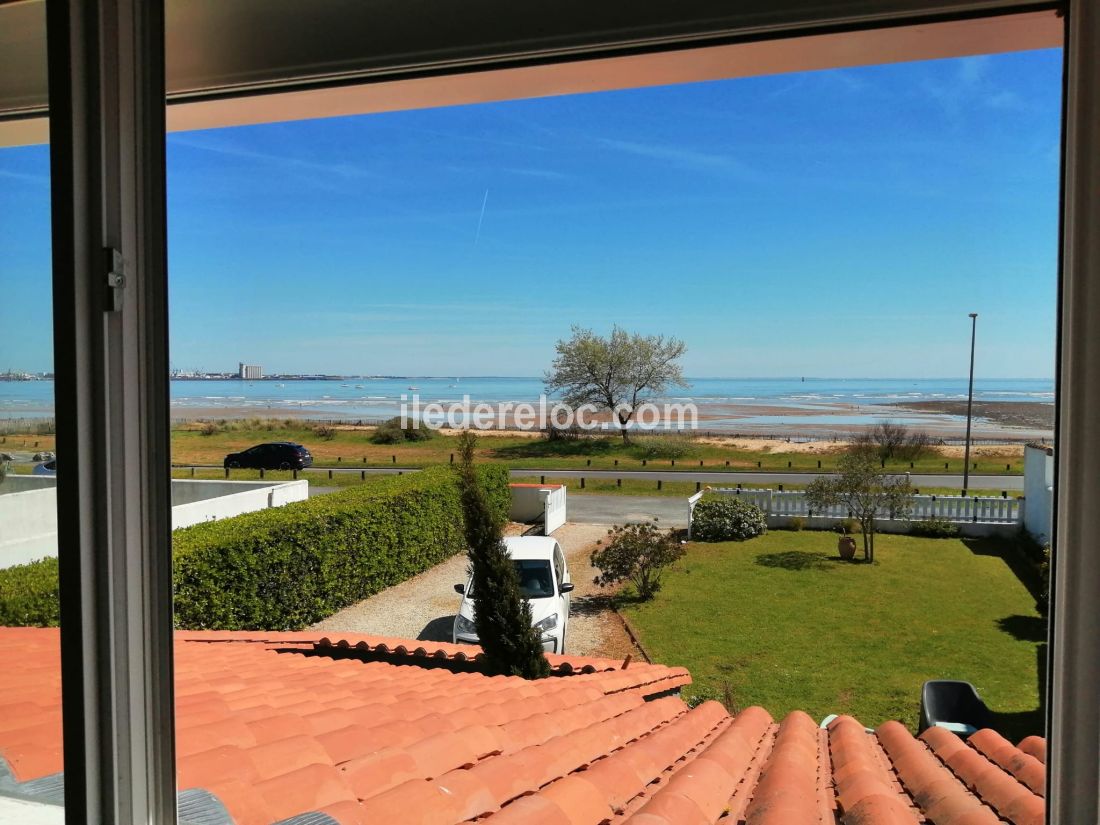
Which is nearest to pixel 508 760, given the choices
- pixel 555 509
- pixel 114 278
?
→ pixel 114 278

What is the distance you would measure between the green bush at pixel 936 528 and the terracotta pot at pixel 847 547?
137 centimetres

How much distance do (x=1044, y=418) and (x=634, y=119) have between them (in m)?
31.2

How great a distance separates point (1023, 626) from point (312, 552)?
→ 280 inches

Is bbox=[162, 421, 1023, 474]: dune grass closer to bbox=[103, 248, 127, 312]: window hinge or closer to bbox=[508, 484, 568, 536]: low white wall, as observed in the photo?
bbox=[508, 484, 568, 536]: low white wall

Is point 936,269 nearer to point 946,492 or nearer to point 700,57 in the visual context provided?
point 946,492

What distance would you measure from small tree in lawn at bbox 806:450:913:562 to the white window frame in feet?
29.1

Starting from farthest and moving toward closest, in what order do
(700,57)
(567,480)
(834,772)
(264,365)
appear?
(264,365) → (567,480) → (834,772) → (700,57)

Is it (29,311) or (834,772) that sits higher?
(29,311)

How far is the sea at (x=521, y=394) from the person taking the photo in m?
17.1

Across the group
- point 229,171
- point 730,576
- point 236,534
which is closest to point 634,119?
point 229,171

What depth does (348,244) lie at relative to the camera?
28.9 metres

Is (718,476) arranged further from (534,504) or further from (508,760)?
(508,760)

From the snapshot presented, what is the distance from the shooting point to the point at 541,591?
5168mm

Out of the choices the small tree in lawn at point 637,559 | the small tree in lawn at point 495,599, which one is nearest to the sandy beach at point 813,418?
the small tree in lawn at point 637,559
